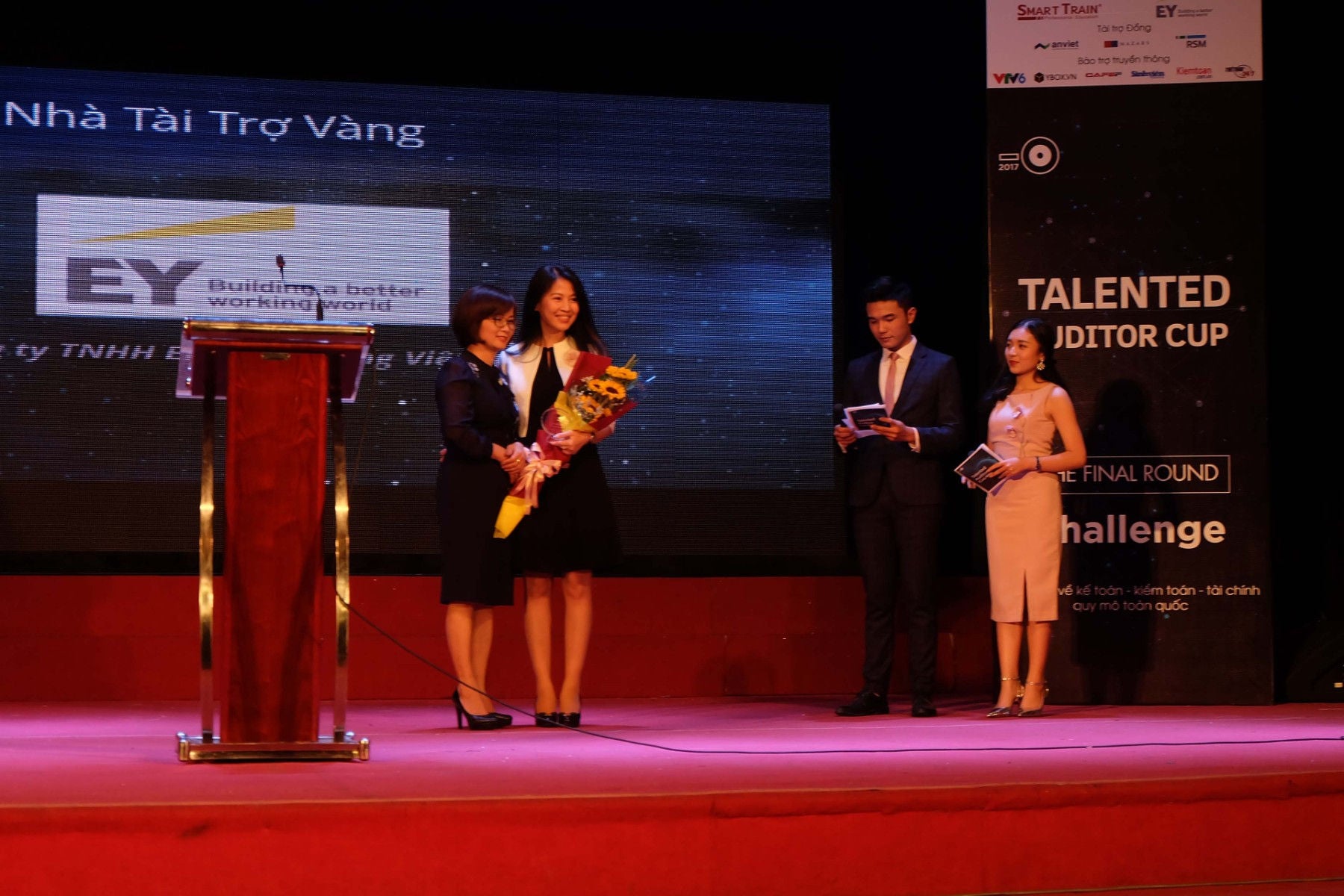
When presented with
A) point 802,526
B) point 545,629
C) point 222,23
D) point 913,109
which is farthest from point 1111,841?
point 222,23

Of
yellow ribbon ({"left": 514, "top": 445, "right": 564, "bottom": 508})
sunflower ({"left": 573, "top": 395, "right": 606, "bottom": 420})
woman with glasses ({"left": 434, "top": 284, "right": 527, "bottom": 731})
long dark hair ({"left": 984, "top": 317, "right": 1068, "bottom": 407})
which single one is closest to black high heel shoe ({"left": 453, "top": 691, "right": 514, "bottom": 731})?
woman with glasses ({"left": 434, "top": 284, "right": 527, "bottom": 731})

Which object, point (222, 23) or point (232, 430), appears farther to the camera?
point (222, 23)

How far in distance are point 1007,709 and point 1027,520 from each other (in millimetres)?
639

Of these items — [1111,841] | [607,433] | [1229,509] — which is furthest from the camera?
[1229,509]

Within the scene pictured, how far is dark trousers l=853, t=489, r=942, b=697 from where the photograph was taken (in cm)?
503

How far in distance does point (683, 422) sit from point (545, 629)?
154 centimetres

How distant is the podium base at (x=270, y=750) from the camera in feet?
10.6

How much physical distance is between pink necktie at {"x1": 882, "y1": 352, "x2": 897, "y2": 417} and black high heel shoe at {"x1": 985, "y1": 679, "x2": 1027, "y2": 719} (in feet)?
3.40

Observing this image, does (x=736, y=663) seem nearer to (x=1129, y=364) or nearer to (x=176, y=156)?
(x=1129, y=364)

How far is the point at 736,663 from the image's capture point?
5.96 metres

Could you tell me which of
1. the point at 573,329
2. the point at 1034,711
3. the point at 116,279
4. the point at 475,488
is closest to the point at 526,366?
the point at 573,329

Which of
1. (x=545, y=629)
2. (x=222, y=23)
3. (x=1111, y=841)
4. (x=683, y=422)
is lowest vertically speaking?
(x=1111, y=841)

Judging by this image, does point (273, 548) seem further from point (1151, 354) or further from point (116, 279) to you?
point (1151, 354)

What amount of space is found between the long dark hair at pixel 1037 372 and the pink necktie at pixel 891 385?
320mm
